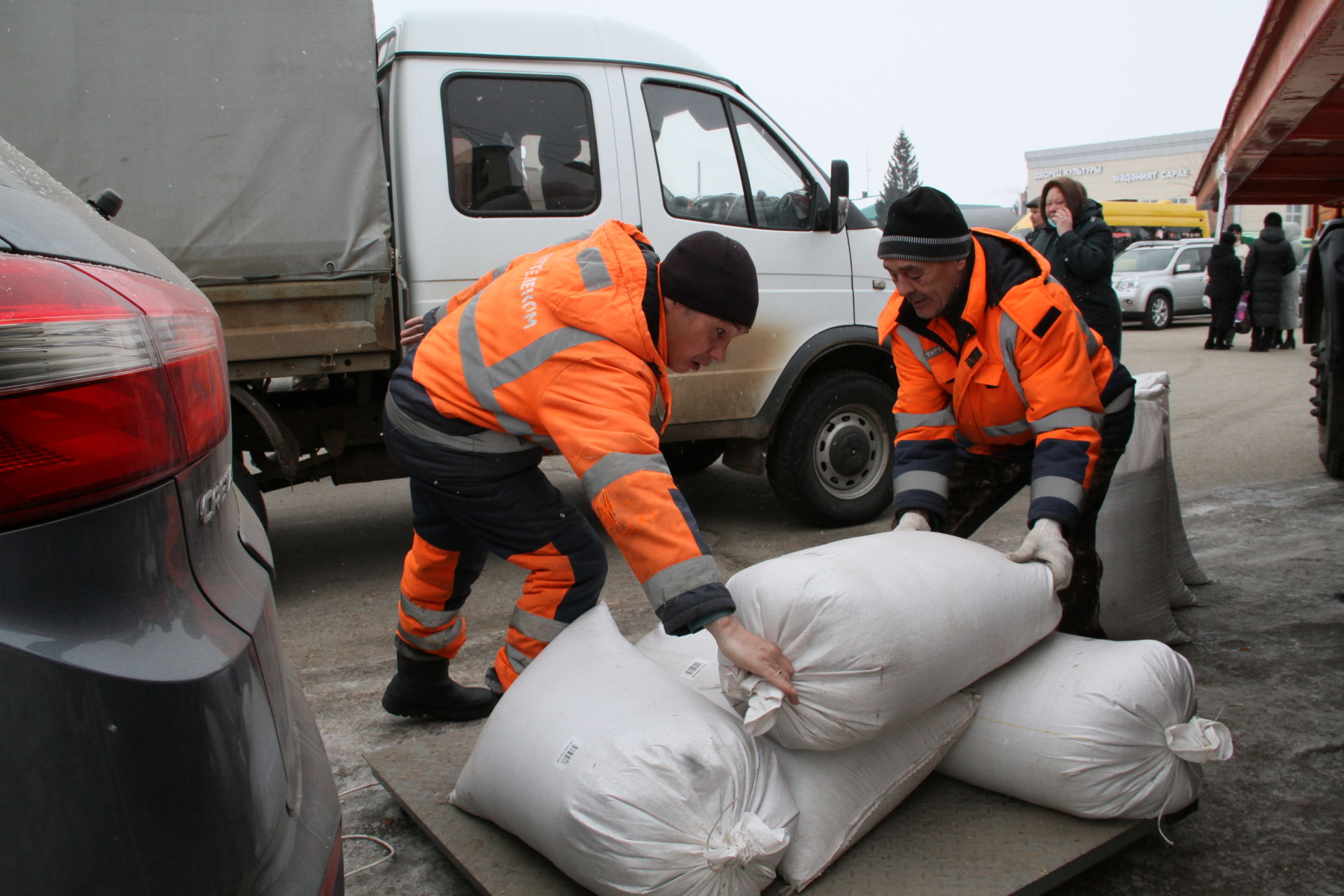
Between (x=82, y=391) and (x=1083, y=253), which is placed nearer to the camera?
(x=82, y=391)

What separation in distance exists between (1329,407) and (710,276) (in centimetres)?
482

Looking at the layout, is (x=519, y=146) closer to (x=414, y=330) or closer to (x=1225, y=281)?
(x=414, y=330)

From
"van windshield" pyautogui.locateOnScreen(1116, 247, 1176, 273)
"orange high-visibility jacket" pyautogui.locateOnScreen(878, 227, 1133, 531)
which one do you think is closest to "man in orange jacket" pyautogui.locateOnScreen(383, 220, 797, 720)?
"orange high-visibility jacket" pyautogui.locateOnScreen(878, 227, 1133, 531)

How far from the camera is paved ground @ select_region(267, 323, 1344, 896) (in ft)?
6.95

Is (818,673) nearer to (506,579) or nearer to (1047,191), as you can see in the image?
(506,579)

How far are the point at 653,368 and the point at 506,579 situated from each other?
2.46 meters

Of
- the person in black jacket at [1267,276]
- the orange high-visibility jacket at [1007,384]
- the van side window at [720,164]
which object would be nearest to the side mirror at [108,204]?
the orange high-visibility jacket at [1007,384]

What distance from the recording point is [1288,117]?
3279 mm

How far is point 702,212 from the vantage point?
15.4ft

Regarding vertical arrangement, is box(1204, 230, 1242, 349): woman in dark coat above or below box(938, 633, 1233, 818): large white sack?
above

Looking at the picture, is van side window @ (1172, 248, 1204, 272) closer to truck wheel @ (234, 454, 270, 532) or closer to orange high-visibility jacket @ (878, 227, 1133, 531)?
orange high-visibility jacket @ (878, 227, 1133, 531)

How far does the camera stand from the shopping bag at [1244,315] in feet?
45.0

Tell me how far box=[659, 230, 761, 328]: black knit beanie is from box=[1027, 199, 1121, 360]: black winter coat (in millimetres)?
3254

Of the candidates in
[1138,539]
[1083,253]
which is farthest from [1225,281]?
[1138,539]
